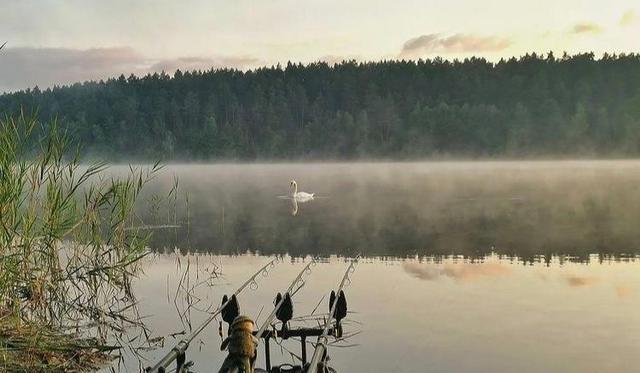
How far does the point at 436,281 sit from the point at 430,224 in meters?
9.95

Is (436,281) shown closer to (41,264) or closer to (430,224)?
(41,264)

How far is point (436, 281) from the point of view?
13.3 metres

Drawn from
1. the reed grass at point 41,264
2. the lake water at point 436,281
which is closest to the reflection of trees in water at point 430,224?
the lake water at point 436,281

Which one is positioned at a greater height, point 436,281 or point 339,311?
point 339,311

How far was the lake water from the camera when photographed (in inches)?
349

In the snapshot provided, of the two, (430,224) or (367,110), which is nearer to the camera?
(430,224)

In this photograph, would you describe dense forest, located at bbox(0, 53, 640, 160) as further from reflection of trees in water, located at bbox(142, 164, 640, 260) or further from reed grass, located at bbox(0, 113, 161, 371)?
reed grass, located at bbox(0, 113, 161, 371)

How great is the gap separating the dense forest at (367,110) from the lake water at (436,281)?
72905 millimetres

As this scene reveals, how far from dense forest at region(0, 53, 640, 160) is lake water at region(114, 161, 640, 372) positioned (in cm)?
7290

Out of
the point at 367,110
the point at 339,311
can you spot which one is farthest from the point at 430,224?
the point at 367,110

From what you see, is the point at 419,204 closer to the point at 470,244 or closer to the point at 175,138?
the point at 470,244

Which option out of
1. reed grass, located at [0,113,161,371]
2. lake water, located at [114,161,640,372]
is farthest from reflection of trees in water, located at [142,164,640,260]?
reed grass, located at [0,113,161,371]

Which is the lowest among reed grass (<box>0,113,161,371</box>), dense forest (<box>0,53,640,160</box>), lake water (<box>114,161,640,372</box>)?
lake water (<box>114,161,640,372</box>)

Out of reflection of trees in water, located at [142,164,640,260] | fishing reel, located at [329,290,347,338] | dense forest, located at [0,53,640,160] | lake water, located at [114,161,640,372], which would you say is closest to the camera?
lake water, located at [114,161,640,372]
